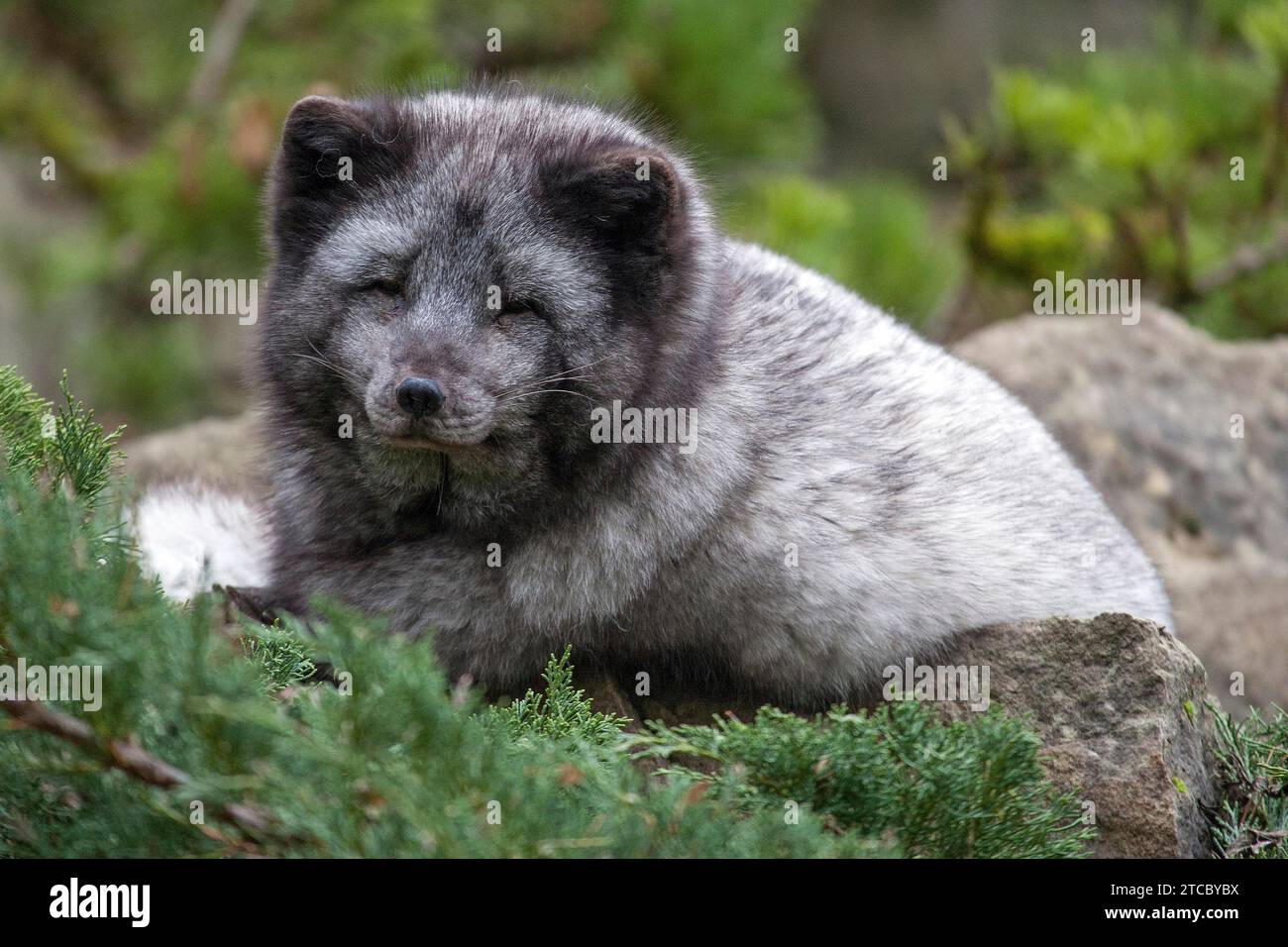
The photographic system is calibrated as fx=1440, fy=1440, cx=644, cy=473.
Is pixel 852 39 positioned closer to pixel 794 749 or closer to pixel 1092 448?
pixel 1092 448

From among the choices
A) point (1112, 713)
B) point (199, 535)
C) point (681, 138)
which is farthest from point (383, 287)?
point (681, 138)

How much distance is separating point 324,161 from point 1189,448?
205 inches

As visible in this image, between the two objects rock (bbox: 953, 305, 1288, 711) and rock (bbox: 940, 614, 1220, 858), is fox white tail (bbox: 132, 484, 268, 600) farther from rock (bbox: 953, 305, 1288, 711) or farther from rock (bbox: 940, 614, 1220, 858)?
rock (bbox: 953, 305, 1288, 711)

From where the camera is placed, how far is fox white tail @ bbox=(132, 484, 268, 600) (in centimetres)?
566

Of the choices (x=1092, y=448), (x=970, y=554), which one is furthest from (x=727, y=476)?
(x=1092, y=448)

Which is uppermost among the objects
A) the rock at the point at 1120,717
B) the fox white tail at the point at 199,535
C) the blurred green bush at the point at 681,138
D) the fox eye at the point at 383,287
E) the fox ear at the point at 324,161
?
the blurred green bush at the point at 681,138

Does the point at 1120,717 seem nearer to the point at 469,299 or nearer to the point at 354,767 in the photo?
the point at 469,299

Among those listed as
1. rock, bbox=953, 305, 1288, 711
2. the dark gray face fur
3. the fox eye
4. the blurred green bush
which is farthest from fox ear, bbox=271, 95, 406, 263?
the blurred green bush

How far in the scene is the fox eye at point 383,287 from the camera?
4.52m

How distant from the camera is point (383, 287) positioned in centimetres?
455

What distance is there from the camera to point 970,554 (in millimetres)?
4945

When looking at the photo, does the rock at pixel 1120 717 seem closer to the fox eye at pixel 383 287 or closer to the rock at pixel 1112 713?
the rock at pixel 1112 713

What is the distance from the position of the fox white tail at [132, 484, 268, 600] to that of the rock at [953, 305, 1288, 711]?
383cm

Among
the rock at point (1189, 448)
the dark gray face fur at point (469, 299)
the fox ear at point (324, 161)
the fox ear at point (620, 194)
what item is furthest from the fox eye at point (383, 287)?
the rock at point (1189, 448)
